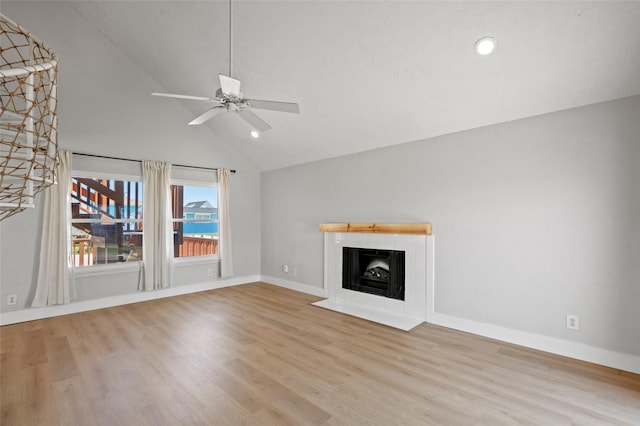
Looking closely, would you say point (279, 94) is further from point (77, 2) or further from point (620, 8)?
point (620, 8)

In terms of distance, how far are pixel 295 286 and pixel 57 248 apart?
357 cm

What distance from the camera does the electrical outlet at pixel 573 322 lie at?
3074 millimetres

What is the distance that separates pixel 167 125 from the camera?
546cm

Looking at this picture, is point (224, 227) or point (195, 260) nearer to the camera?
point (195, 260)

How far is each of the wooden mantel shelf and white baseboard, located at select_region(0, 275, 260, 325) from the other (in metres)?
2.32

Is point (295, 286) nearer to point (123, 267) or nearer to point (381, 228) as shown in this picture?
point (381, 228)

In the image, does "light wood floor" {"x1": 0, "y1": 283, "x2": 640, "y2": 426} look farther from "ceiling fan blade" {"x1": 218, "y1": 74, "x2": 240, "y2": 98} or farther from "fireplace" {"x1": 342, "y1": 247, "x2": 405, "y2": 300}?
"ceiling fan blade" {"x1": 218, "y1": 74, "x2": 240, "y2": 98}

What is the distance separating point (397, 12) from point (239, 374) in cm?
340

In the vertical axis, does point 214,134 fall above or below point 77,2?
below

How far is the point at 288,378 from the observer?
2709mm

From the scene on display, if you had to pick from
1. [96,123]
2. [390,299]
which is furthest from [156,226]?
[390,299]

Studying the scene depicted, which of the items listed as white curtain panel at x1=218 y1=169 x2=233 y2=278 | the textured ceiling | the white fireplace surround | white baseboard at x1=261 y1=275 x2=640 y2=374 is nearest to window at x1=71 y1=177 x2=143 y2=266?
white curtain panel at x1=218 y1=169 x2=233 y2=278

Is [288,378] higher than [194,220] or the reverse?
the reverse

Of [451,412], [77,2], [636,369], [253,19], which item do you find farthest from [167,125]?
[636,369]
